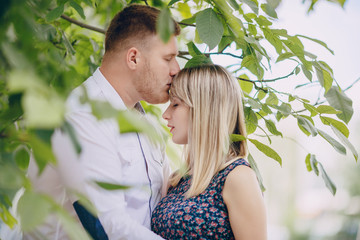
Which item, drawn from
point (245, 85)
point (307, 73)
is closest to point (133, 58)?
point (245, 85)

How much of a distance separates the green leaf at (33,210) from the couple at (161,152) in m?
0.64

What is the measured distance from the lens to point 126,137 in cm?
120

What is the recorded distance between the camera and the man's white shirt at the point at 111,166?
99cm

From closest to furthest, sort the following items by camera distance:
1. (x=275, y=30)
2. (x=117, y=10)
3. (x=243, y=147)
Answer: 1. (x=275, y=30)
2. (x=243, y=147)
3. (x=117, y=10)

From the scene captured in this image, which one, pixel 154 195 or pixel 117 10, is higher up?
pixel 117 10

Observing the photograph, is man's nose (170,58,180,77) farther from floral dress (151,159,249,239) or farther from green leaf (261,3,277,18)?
green leaf (261,3,277,18)

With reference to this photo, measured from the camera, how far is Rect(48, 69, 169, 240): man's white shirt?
993 mm

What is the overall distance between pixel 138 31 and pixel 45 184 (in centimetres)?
57

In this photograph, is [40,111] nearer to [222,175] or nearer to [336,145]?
[336,145]

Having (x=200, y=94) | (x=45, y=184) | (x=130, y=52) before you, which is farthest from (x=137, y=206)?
(x=130, y=52)

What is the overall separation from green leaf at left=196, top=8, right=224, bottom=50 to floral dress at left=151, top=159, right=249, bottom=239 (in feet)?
1.47

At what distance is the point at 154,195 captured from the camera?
1.29 m

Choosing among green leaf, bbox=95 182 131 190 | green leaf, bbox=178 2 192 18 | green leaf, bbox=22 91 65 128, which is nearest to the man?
green leaf, bbox=178 2 192 18

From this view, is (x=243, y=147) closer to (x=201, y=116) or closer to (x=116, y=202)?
(x=201, y=116)
